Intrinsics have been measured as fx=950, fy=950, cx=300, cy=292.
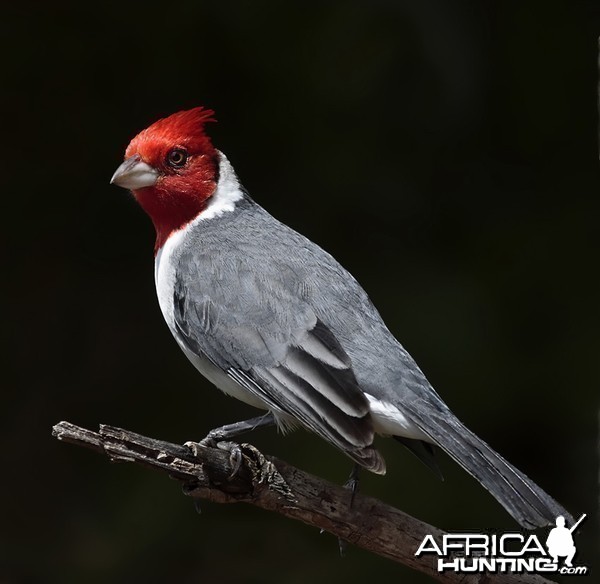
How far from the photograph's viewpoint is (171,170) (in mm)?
3301

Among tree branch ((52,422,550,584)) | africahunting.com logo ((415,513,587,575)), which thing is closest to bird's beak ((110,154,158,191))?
tree branch ((52,422,550,584))

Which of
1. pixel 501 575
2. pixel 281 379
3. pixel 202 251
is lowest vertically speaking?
pixel 501 575

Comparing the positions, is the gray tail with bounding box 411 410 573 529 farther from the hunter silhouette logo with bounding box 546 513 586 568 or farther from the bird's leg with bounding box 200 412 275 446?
the bird's leg with bounding box 200 412 275 446

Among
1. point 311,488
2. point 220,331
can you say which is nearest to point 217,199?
point 220,331

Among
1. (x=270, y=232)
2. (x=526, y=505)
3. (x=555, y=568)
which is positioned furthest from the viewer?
(x=270, y=232)

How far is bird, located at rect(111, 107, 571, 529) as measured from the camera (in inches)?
106

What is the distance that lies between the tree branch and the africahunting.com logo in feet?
0.08

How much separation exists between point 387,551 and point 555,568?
49 cm

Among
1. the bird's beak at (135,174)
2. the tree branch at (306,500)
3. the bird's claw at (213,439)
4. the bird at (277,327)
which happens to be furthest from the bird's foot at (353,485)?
the bird's beak at (135,174)

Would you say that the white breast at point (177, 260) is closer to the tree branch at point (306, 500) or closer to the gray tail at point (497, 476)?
the tree branch at point (306, 500)

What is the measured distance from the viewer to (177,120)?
10.9 feet

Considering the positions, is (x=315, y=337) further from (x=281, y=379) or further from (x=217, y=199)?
(x=217, y=199)

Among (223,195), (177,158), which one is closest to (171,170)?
(177,158)

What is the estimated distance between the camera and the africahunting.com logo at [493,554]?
2777 mm
